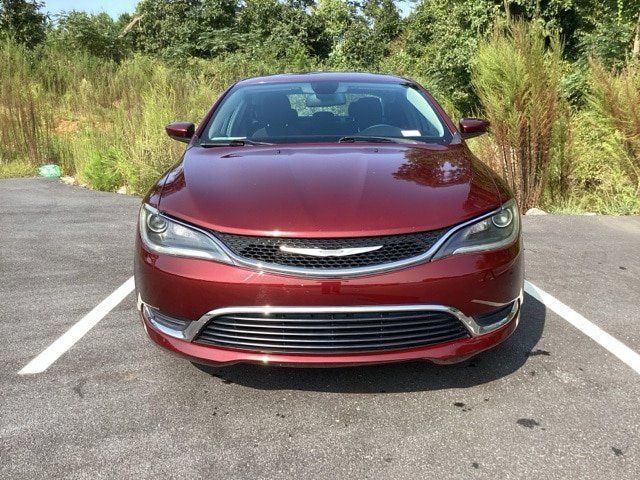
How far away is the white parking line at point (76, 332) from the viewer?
2941mm

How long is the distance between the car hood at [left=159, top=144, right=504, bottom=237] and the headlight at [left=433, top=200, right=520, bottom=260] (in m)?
0.06

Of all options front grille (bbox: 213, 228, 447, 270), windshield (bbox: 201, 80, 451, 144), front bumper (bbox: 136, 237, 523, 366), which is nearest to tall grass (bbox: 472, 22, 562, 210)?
windshield (bbox: 201, 80, 451, 144)

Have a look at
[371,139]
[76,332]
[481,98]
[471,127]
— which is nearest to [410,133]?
[371,139]

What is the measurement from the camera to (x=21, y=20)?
19.7m

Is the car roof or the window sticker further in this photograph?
the car roof

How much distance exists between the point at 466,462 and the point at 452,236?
2.87 feet

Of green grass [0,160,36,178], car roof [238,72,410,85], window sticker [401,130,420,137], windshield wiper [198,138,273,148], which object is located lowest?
green grass [0,160,36,178]

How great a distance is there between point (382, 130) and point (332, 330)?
65.7 inches

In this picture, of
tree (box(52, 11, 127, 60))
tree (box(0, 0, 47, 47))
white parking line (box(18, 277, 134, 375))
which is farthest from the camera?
tree (box(52, 11, 127, 60))

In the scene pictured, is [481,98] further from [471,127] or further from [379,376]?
[379,376]

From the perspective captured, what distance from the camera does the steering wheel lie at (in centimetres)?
354

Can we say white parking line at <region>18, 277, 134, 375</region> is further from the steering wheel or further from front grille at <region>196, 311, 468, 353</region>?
the steering wheel

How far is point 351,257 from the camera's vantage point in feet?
7.57

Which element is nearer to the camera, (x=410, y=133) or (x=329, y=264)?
(x=329, y=264)
